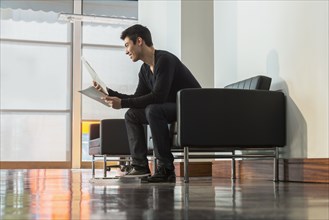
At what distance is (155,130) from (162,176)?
0.93ft

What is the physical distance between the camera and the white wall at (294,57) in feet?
10.4

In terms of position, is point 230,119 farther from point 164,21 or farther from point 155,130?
point 164,21

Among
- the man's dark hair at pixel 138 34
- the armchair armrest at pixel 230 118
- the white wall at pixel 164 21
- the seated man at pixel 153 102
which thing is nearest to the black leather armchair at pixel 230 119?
the armchair armrest at pixel 230 118

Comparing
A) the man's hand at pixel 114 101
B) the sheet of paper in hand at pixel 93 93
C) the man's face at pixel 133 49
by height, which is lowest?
the man's hand at pixel 114 101

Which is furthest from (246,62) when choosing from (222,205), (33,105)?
(33,105)

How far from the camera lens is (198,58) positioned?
5461 millimetres

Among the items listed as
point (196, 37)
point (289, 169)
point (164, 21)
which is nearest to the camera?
point (289, 169)

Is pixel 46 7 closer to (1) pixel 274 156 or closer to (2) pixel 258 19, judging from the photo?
(2) pixel 258 19

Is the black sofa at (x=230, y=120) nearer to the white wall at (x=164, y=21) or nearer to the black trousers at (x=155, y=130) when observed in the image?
the black trousers at (x=155, y=130)

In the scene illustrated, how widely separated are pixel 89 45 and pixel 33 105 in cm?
164

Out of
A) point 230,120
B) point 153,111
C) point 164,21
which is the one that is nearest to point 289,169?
point 230,120

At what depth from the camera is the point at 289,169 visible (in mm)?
3434

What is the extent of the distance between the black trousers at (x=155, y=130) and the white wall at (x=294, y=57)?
82 cm

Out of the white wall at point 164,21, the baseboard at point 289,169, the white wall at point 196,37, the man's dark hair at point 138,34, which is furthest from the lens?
the white wall at point 164,21
